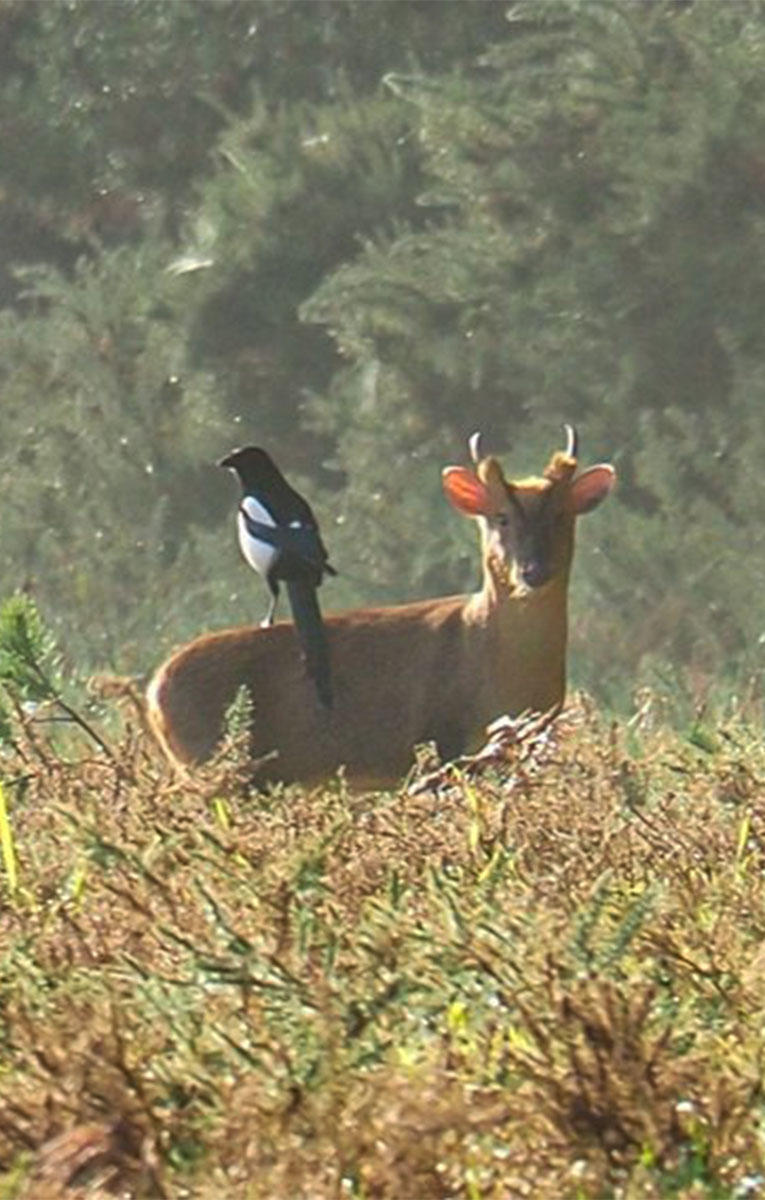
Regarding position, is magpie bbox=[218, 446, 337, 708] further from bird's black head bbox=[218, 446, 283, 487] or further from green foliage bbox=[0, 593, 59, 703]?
green foliage bbox=[0, 593, 59, 703]

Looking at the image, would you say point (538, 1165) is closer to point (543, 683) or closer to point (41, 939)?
point (41, 939)

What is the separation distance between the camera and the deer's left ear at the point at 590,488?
31.6 ft

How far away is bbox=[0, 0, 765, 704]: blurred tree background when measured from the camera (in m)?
17.0

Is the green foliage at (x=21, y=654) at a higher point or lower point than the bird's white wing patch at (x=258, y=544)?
higher

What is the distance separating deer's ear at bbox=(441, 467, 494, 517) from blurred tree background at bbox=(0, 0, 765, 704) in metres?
4.61

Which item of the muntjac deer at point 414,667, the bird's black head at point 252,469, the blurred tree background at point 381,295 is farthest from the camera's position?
the blurred tree background at point 381,295

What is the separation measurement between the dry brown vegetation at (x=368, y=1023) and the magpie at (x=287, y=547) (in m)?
3.85

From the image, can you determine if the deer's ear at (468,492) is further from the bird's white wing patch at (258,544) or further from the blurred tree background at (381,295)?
the blurred tree background at (381,295)

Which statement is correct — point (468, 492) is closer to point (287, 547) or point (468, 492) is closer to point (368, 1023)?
point (287, 547)

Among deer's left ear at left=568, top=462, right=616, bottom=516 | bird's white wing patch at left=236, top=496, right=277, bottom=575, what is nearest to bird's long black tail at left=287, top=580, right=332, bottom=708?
bird's white wing patch at left=236, top=496, right=277, bottom=575

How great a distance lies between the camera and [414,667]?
954cm

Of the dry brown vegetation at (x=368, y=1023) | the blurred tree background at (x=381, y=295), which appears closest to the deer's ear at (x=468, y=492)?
the dry brown vegetation at (x=368, y=1023)

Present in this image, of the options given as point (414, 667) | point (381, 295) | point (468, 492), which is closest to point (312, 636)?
point (414, 667)

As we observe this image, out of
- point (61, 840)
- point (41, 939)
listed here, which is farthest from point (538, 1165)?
point (61, 840)
